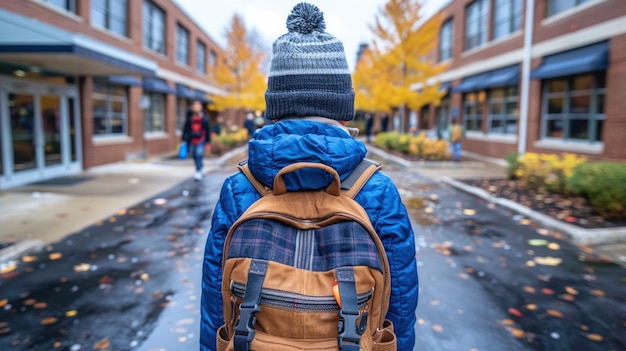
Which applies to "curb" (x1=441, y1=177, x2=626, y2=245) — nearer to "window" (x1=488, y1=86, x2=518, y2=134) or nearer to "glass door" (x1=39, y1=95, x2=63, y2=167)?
"window" (x1=488, y1=86, x2=518, y2=134)

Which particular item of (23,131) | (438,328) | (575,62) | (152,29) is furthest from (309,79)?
(152,29)

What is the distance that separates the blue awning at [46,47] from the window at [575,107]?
1307 cm

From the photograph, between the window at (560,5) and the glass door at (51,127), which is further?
the window at (560,5)

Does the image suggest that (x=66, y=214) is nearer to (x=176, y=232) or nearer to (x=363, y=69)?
(x=176, y=232)

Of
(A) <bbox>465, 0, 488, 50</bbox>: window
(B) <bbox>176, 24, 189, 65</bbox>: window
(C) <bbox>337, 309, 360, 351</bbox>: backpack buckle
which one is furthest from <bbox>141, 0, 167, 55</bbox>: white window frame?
(C) <bbox>337, 309, 360, 351</bbox>: backpack buckle

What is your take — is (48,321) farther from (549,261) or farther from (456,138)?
(456,138)

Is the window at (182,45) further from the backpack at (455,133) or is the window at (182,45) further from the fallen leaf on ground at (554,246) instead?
the fallen leaf on ground at (554,246)

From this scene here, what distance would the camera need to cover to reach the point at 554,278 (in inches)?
197

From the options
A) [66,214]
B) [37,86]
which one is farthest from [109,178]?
[66,214]

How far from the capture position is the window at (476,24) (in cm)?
2069

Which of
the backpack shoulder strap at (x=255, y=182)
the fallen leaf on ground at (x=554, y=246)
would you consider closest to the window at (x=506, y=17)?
the fallen leaf on ground at (x=554, y=246)

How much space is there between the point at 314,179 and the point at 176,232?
595 centimetres

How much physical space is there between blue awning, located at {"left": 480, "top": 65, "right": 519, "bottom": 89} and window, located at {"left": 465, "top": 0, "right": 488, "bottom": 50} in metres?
2.54

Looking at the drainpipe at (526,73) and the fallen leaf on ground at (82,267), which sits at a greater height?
the drainpipe at (526,73)
